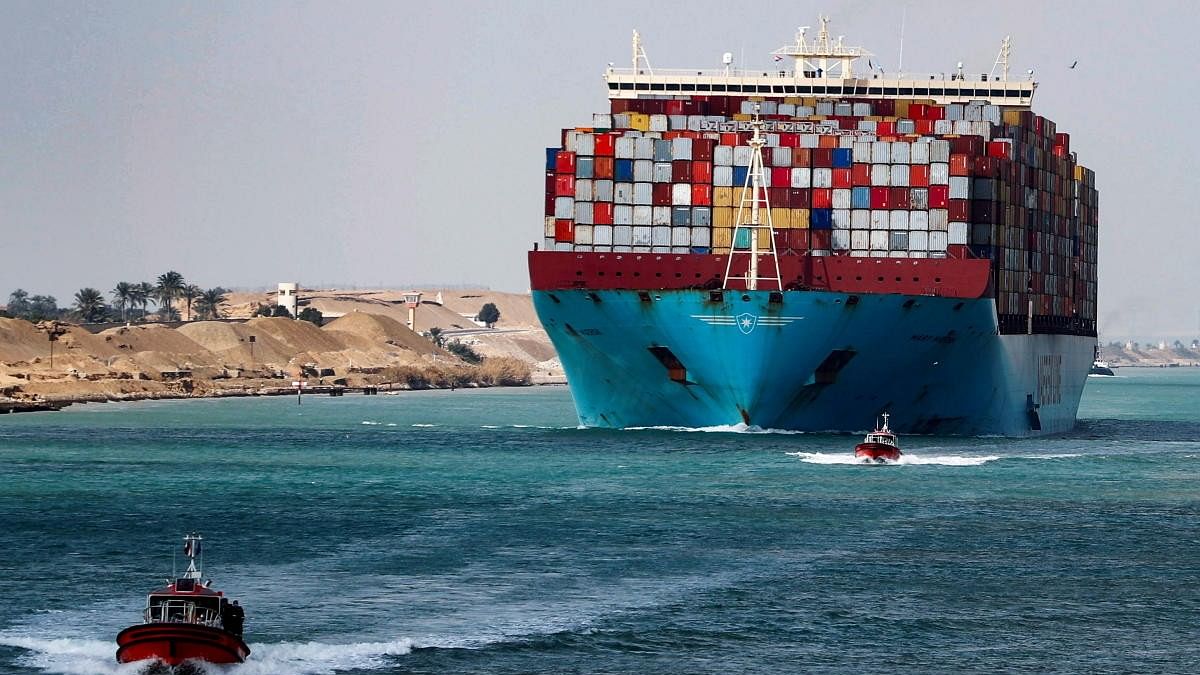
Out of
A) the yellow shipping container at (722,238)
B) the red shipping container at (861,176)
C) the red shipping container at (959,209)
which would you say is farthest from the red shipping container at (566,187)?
the red shipping container at (959,209)

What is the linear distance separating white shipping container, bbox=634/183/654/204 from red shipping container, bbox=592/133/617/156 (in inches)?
98.0

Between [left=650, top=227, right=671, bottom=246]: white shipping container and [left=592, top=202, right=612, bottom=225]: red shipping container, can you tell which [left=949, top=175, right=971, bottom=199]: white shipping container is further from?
[left=592, top=202, right=612, bottom=225]: red shipping container

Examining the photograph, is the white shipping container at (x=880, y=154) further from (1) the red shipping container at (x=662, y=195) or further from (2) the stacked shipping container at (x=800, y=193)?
(1) the red shipping container at (x=662, y=195)

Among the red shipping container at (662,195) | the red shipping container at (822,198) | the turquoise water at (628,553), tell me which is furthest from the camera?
the red shipping container at (662,195)

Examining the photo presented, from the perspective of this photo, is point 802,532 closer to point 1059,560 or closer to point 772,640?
point 1059,560

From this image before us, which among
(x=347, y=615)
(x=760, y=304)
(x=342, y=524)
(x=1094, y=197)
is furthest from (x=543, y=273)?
(x=347, y=615)

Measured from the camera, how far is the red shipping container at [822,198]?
108625mm

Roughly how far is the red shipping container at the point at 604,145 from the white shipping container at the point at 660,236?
477cm

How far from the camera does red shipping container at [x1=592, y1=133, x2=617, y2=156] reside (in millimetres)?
110125

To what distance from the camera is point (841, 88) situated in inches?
4946

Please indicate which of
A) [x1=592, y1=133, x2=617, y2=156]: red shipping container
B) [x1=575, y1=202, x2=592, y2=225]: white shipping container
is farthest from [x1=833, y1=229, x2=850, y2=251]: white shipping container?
[x1=575, y1=202, x2=592, y2=225]: white shipping container

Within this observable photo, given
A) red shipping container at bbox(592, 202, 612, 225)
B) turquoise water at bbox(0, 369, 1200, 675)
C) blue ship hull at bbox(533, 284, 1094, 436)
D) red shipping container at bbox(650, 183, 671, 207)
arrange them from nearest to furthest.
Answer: turquoise water at bbox(0, 369, 1200, 675) → blue ship hull at bbox(533, 284, 1094, 436) → red shipping container at bbox(650, 183, 671, 207) → red shipping container at bbox(592, 202, 612, 225)

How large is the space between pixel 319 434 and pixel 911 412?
3949 centimetres

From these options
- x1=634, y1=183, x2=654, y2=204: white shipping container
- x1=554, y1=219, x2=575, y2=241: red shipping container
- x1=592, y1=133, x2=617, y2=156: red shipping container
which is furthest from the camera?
x1=592, y1=133, x2=617, y2=156: red shipping container
